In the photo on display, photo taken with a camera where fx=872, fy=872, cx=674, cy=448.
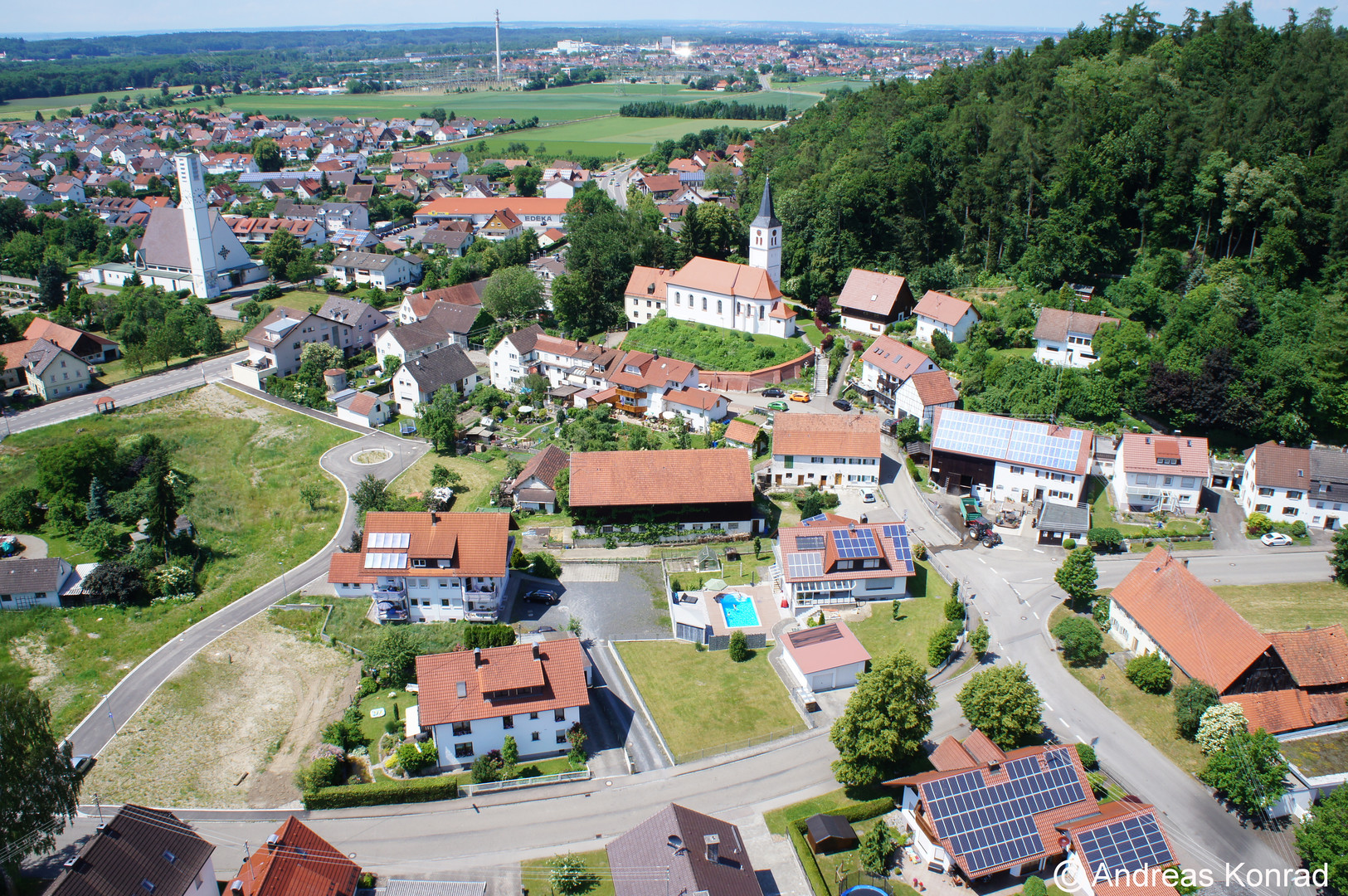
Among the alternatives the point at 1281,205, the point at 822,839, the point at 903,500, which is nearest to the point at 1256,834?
the point at 822,839

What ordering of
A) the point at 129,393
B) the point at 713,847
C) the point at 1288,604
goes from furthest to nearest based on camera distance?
the point at 129,393, the point at 1288,604, the point at 713,847

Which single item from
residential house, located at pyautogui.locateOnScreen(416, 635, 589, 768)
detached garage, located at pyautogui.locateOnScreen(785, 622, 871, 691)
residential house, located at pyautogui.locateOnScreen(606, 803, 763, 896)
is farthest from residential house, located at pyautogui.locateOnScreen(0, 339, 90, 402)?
residential house, located at pyautogui.locateOnScreen(606, 803, 763, 896)

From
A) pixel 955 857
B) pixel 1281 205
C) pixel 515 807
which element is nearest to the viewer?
pixel 955 857

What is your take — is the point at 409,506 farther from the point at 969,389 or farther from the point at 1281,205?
the point at 1281,205

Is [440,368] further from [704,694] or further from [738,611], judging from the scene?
[704,694]

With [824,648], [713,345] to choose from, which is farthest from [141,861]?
[713,345]
